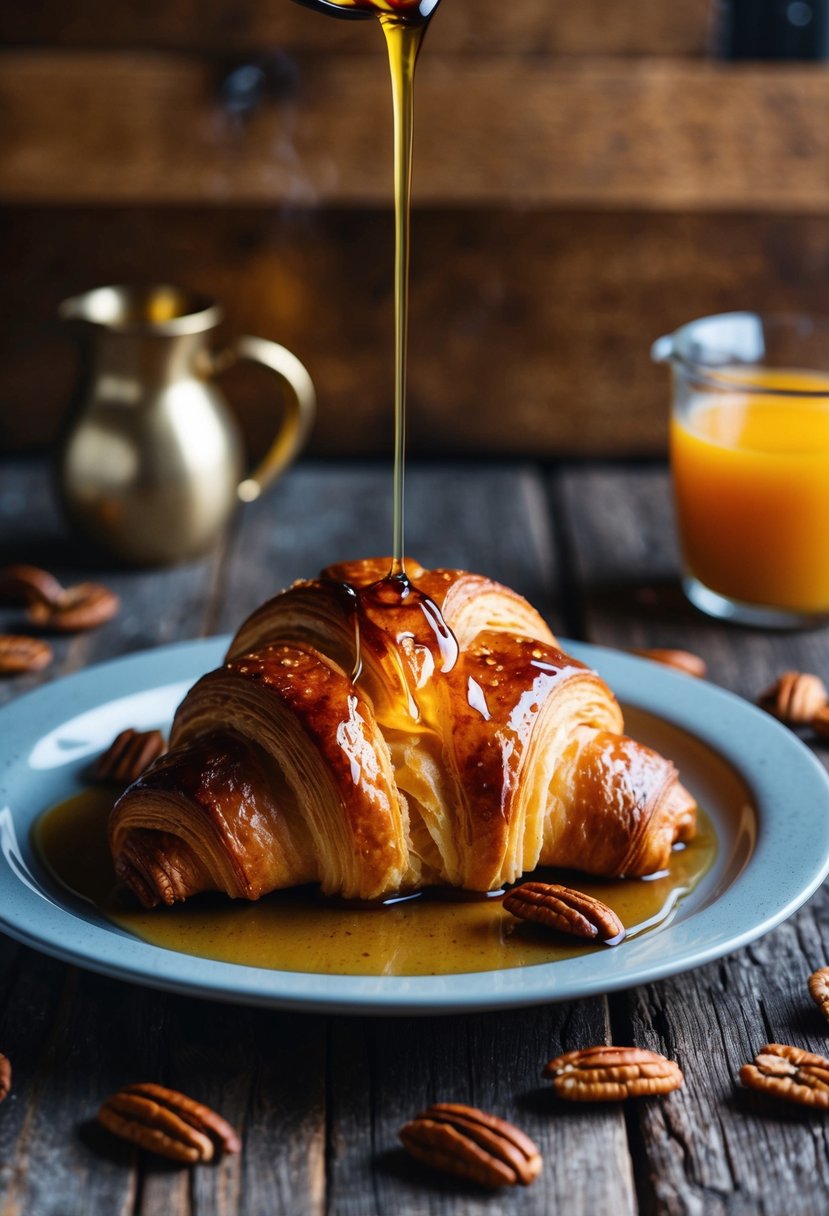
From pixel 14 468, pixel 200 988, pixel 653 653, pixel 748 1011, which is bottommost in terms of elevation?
pixel 14 468

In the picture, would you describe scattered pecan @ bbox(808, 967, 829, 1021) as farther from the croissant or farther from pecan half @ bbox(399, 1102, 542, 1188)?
pecan half @ bbox(399, 1102, 542, 1188)

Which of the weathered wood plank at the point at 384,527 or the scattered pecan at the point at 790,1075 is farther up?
the scattered pecan at the point at 790,1075

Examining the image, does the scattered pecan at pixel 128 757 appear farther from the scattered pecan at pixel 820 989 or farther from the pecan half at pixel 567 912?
the scattered pecan at pixel 820 989

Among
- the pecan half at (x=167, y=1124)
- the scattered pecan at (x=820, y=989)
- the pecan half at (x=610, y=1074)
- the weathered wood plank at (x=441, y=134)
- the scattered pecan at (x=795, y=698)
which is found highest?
the weathered wood plank at (x=441, y=134)

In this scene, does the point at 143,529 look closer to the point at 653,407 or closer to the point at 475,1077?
the point at 653,407

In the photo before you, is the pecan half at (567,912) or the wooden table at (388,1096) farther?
the pecan half at (567,912)

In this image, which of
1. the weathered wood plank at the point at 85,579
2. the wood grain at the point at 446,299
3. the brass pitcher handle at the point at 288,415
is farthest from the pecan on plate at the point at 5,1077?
the wood grain at the point at 446,299

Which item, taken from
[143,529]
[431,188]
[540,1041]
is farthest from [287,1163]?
[431,188]
